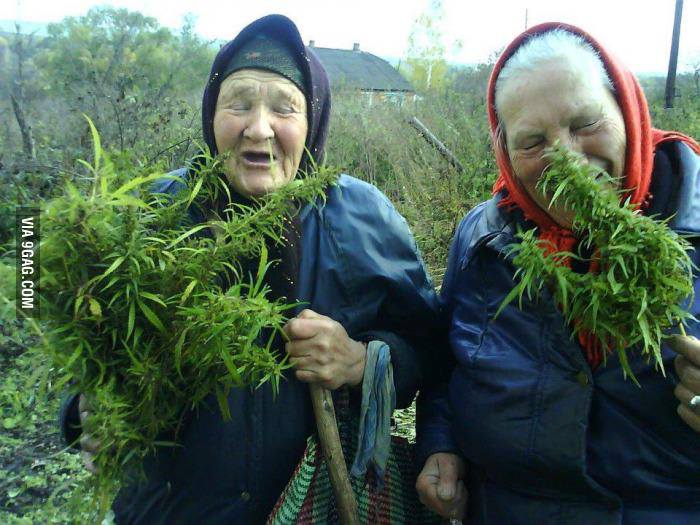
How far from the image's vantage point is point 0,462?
3.81 m

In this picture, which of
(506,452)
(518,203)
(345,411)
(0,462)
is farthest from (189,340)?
(0,462)

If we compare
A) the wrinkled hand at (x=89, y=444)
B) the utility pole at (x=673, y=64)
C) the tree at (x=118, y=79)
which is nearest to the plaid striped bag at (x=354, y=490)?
the wrinkled hand at (x=89, y=444)

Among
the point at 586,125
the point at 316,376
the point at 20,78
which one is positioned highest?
the point at 20,78

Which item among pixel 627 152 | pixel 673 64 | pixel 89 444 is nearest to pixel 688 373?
pixel 627 152

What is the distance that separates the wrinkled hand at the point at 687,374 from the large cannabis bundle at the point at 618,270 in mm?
47

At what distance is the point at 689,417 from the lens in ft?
4.76

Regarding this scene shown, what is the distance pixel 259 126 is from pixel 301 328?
0.64m

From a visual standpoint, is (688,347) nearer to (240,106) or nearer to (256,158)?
(256,158)

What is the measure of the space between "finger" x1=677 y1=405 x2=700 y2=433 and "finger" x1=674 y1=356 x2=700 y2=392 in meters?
0.06

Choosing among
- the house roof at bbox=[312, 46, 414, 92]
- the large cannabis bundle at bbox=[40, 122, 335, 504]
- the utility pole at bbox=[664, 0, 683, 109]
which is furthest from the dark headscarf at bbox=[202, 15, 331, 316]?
the house roof at bbox=[312, 46, 414, 92]

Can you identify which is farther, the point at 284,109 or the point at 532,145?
the point at 284,109

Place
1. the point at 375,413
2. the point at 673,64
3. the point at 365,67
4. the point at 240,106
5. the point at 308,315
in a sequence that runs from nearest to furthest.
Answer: the point at 308,315 < the point at 375,413 < the point at 240,106 < the point at 673,64 < the point at 365,67

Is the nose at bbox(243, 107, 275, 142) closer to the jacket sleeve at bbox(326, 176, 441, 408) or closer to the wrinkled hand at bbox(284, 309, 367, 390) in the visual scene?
the jacket sleeve at bbox(326, 176, 441, 408)

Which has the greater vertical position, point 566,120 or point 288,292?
point 566,120
